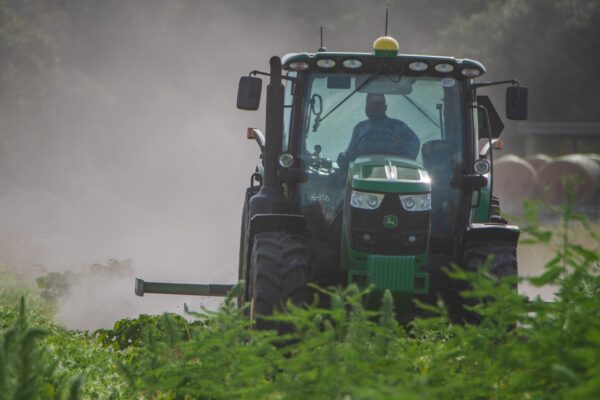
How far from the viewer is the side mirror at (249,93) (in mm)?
7883

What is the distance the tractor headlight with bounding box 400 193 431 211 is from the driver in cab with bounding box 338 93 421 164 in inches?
29.0

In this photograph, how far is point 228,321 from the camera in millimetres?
3816

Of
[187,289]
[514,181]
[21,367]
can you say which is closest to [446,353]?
[21,367]

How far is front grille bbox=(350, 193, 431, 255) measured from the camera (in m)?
7.27

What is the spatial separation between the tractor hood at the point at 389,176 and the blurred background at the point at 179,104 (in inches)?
709

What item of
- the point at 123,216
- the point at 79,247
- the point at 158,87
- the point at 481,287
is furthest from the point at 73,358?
the point at 158,87

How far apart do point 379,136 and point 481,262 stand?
1.25 metres

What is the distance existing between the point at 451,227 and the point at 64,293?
365 inches

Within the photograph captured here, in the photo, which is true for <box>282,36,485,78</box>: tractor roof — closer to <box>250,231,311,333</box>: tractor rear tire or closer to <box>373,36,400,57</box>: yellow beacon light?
<box>373,36,400,57</box>: yellow beacon light

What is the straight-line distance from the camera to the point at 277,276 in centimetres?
693

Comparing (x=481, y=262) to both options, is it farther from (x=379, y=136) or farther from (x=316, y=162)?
(x=316, y=162)

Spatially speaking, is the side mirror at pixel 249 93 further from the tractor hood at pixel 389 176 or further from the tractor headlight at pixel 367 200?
the tractor headlight at pixel 367 200

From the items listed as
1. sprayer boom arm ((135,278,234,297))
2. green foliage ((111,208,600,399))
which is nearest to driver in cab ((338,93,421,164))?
sprayer boom arm ((135,278,234,297))

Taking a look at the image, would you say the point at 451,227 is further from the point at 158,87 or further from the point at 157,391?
the point at 158,87
